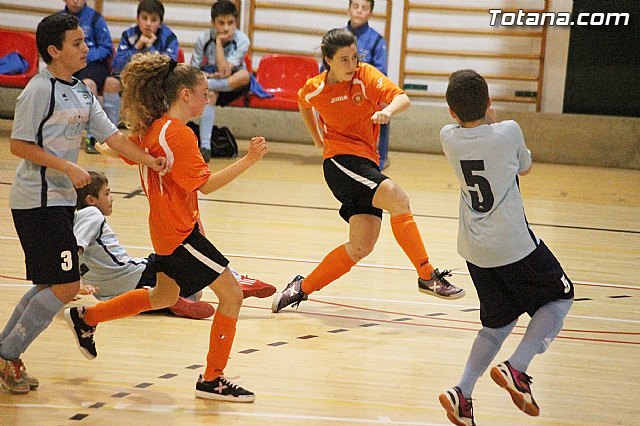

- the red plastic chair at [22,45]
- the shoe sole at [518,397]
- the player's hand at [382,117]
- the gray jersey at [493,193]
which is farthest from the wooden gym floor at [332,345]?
the red plastic chair at [22,45]

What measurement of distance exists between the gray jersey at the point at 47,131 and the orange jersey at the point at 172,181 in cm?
24

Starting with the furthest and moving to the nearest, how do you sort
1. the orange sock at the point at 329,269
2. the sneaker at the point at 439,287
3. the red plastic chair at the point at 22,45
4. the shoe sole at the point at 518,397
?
the red plastic chair at the point at 22,45 < the orange sock at the point at 329,269 < the sneaker at the point at 439,287 < the shoe sole at the point at 518,397

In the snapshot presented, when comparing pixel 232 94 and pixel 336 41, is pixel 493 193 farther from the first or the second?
pixel 232 94

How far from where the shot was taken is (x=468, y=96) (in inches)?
123

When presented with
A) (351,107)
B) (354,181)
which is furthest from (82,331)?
(351,107)

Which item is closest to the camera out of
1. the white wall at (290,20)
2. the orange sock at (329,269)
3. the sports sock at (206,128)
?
the orange sock at (329,269)

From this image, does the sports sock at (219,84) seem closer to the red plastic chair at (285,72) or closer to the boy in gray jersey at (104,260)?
the red plastic chair at (285,72)

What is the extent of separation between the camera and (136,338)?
4.11 metres

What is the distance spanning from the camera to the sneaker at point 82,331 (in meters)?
3.60

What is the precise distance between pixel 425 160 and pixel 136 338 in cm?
710

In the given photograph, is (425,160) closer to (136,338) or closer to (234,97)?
(234,97)

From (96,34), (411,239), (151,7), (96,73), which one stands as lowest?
(411,239)

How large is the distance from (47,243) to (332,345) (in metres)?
1.43

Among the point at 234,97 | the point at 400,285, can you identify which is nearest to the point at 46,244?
the point at 400,285
